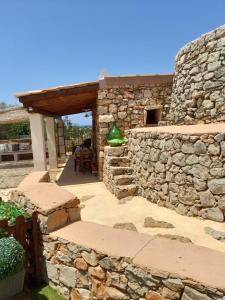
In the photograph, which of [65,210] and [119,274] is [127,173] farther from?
A: [119,274]

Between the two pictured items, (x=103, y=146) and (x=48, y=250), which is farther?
(x=103, y=146)

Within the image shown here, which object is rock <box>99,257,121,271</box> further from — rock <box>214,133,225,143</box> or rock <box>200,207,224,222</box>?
rock <box>214,133,225,143</box>

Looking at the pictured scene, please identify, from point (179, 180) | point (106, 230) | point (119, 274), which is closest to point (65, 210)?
point (106, 230)

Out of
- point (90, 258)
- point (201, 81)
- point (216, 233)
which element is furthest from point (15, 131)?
point (90, 258)

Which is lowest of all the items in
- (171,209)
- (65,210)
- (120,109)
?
(171,209)

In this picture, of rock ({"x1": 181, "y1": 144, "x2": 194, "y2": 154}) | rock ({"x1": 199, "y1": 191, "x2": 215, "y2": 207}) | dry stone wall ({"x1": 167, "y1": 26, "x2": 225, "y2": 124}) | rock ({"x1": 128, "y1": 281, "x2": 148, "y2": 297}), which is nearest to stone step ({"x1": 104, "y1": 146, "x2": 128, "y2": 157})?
dry stone wall ({"x1": 167, "y1": 26, "x2": 225, "y2": 124})

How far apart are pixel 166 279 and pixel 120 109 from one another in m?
7.67

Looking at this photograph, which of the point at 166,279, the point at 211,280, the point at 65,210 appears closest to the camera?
the point at 211,280

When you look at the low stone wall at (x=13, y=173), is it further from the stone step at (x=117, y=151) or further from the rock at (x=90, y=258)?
the rock at (x=90, y=258)

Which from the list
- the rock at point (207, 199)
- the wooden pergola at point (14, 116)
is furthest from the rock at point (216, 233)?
the wooden pergola at point (14, 116)

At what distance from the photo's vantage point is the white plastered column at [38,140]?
400 inches

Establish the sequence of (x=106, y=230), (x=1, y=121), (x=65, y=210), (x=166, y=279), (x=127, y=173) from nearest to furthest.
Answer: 1. (x=166, y=279)
2. (x=106, y=230)
3. (x=65, y=210)
4. (x=127, y=173)
5. (x=1, y=121)

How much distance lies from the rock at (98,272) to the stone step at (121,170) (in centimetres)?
486

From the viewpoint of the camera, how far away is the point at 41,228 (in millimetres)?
3957
